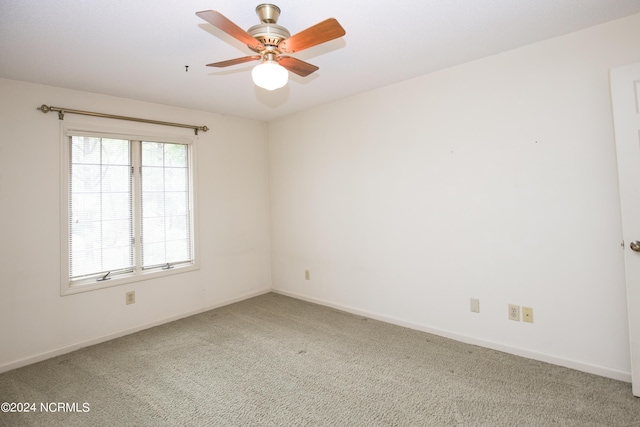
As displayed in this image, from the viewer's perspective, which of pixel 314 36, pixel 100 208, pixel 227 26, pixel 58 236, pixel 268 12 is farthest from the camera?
pixel 100 208

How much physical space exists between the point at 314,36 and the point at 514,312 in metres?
2.50

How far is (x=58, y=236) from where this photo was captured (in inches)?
117

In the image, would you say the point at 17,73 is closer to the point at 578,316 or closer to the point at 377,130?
the point at 377,130

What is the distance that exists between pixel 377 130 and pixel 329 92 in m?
0.64

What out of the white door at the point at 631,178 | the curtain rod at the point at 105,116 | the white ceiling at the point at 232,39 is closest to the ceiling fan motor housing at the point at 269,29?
the white ceiling at the point at 232,39

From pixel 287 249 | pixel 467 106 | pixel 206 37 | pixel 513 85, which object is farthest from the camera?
pixel 287 249

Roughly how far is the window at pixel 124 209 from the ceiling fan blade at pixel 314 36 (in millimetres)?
2418

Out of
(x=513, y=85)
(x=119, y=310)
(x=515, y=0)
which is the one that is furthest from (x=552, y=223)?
(x=119, y=310)

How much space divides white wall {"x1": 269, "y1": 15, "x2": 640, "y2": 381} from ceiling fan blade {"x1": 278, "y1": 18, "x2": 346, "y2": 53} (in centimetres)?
169

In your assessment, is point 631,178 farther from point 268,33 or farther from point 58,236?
point 58,236

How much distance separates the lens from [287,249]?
4484mm

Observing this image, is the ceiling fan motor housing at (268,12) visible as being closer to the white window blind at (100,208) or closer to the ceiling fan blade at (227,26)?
the ceiling fan blade at (227,26)

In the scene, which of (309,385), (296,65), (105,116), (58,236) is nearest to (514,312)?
(309,385)

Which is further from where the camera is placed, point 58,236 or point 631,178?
point 58,236
